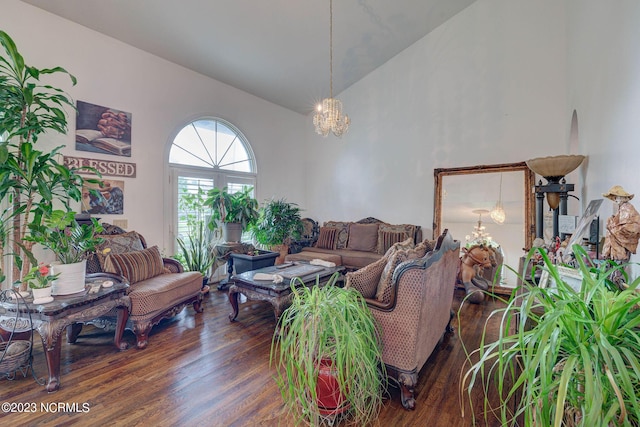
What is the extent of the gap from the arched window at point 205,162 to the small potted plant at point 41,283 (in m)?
2.17

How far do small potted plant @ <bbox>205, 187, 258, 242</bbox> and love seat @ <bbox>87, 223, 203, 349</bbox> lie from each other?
1.12 metres

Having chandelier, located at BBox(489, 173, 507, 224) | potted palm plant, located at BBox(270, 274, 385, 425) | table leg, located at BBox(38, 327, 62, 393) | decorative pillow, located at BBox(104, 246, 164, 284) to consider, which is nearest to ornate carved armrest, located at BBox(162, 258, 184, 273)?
decorative pillow, located at BBox(104, 246, 164, 284)

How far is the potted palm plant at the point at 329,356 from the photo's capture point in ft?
5.04

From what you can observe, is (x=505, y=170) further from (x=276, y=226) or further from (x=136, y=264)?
(x=136, y=264)

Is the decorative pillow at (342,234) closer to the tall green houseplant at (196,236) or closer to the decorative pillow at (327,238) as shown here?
the decorative pillow at (327,238)

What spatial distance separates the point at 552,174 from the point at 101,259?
14.9 feet

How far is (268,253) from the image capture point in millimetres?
4629

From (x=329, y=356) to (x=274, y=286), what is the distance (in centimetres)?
148

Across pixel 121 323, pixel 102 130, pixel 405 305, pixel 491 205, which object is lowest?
pixel 121 323

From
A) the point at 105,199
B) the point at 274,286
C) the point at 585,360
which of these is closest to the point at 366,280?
the point at 274,286

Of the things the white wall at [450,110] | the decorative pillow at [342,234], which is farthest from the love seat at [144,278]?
the white wall at [450,110]

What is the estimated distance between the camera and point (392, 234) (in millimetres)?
5008

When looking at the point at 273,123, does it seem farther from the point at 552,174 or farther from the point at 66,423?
the point at 66,423

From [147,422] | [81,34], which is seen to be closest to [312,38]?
[81,34]
